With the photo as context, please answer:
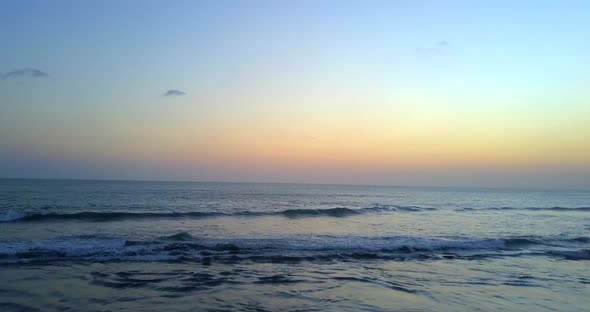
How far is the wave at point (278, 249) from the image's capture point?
50.2 ft

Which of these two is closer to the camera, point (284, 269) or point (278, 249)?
point (284, 269)

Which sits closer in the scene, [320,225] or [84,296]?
[84,296]

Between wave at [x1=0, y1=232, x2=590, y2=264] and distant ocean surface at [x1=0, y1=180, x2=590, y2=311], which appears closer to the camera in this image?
distant ocean surface at [x1=0, y1=180, x2=590, y2=311]

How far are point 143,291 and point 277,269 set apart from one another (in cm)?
478

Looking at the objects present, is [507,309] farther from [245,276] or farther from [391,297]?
[245,276]

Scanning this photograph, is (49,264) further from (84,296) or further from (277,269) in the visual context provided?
(277,269)

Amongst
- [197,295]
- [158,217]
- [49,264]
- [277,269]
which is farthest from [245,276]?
[158,217]

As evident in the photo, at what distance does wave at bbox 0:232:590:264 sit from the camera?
1531cm

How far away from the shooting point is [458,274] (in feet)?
43.5

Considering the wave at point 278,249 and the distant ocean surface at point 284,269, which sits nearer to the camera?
the distant ocean surface at point 284,269

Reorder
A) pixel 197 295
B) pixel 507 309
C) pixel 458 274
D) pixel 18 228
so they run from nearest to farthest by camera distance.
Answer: pixel 507 309, pixel 197 295, pixel 458 274, pixel 18 228

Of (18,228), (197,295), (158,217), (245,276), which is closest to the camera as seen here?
(197,295)

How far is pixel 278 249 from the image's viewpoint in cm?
1781

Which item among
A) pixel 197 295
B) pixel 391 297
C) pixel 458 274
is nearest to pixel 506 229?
pixel 458 274
